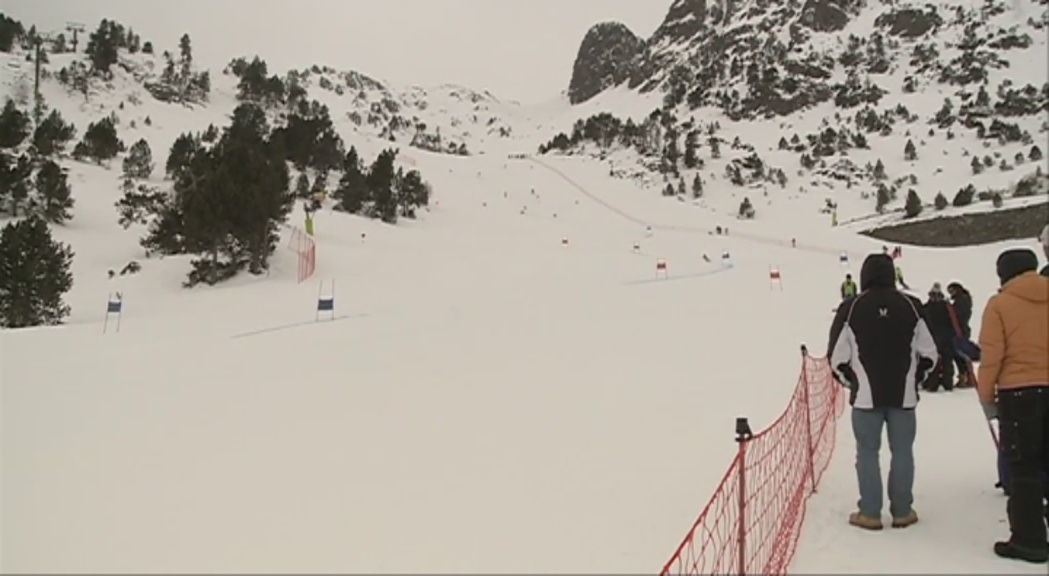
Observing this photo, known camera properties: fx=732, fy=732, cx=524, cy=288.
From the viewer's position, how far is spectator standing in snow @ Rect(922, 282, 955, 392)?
8.39 meters

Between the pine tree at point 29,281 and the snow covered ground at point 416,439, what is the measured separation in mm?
1285

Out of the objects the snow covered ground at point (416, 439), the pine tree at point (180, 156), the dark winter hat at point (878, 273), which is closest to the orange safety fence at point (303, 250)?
the snow covered ground at point (416, 439)

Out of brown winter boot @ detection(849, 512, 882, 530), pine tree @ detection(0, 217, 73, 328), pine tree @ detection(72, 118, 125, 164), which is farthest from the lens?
pine tree @ detection(72, 118, 125, 164)

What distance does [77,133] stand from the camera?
49781mm

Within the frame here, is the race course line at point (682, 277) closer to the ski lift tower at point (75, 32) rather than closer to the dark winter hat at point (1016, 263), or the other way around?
the dark winter hat at point (1016, 263)

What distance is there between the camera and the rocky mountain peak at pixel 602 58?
6693 inches

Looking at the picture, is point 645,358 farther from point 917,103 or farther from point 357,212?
point 357,212

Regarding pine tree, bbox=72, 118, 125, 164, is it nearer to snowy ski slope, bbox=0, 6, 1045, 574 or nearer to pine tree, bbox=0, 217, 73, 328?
pine tree, bbox=0, 217, 73, 328

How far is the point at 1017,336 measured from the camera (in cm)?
397

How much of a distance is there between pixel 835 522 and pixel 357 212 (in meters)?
36.6

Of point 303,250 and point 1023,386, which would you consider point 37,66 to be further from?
point 1023,386

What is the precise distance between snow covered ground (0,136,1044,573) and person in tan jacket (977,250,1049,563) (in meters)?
0.28

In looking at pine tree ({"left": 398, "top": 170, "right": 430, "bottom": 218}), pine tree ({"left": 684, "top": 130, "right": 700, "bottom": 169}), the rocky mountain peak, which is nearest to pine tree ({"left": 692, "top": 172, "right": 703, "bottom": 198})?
pine tree ({"left": 684, "top": 130, "right": 700, "bottom": 169})

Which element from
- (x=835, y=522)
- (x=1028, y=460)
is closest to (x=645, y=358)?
(x=835, y=522)
